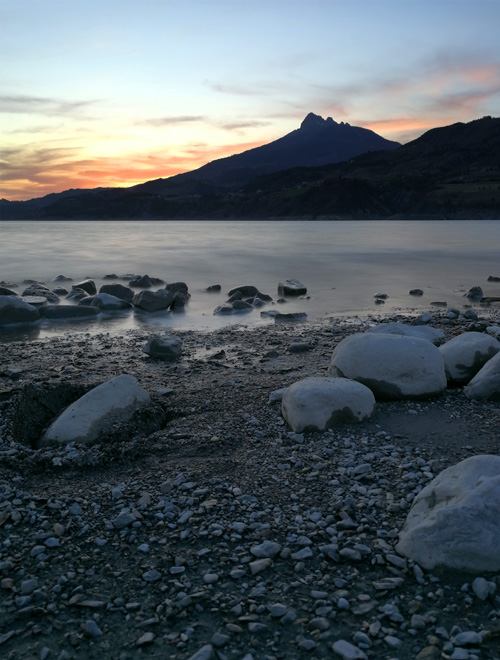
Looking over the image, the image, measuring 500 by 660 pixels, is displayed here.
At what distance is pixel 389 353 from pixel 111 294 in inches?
435

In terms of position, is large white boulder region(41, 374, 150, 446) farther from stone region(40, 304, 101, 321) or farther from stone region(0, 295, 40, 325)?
stone region(40, 304, 101, 321)

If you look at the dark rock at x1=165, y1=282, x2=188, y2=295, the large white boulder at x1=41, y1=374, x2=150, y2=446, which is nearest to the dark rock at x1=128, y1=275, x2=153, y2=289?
the dark rock at x1=165, y1=282, x2=188, y2=295

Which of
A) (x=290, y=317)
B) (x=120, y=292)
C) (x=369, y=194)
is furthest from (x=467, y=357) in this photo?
(x=369, y=194)

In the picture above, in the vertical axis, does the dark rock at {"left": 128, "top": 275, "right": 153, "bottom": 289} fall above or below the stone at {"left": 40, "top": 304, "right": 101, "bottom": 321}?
above

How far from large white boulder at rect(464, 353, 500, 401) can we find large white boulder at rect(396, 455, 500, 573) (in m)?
2.52

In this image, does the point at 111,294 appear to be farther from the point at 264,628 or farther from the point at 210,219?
the point at 210,219

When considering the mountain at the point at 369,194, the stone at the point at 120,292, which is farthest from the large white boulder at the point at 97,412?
the mountain at the point at 369,194

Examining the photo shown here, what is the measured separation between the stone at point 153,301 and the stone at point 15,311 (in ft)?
8.69

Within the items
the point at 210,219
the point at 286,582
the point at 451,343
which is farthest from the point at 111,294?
the point at 210,219

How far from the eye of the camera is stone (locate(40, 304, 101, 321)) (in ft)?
44.5

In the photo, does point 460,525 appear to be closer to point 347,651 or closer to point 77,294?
point 347,651

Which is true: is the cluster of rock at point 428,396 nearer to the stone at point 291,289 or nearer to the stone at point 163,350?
the stone at point 163,350

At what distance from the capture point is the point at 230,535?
4340 millimetres

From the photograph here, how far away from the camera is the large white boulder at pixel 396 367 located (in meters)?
6.82
